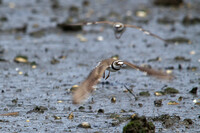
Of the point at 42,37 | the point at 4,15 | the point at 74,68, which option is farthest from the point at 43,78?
the point at 4,15

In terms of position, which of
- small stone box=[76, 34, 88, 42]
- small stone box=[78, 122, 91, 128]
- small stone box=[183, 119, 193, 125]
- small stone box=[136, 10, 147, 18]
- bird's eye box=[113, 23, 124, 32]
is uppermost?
small stone box=[136, 10, 147, 18]

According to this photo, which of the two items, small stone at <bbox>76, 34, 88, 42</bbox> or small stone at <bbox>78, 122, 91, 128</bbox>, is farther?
small stone at <bbox>76, 34, 88, 42</bbox>

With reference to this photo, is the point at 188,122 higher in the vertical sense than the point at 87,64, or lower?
lower

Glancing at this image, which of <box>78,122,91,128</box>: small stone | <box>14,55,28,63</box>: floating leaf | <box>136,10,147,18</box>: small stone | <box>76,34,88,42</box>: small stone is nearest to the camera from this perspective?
<box>78,122,91,128</box>: small stone

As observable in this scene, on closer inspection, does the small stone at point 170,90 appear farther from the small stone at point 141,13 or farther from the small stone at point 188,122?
the small stone at point 141,13

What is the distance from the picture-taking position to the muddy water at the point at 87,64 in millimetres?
8117

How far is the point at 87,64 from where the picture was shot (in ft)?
41.0

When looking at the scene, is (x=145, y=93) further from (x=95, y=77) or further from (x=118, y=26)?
(x=118, y=26)

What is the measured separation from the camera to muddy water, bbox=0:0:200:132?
320 inches

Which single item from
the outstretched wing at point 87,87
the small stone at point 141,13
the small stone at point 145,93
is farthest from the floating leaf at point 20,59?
the small stone at point 141,13

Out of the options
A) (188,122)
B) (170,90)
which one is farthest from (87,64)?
(188,122)

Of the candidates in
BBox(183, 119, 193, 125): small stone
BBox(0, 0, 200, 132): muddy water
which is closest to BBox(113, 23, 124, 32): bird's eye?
BBox(0, 0, 200, 132): muddy water

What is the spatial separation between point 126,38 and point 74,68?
4.13 meters

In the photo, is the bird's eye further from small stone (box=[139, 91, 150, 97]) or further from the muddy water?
A: small stone (box=[139, 91, 150, 97])
